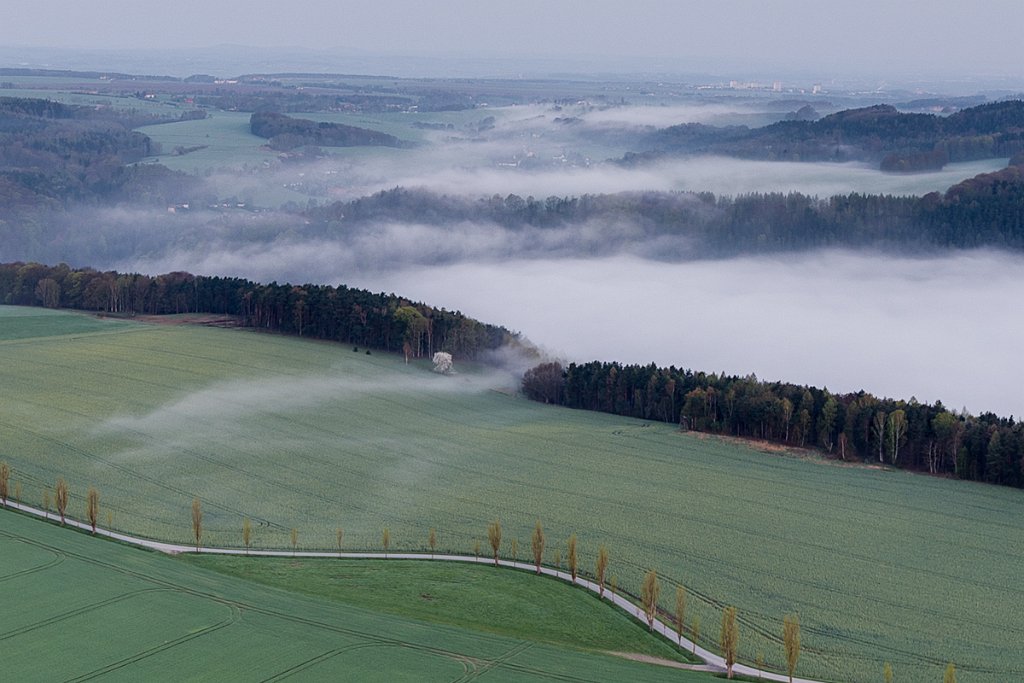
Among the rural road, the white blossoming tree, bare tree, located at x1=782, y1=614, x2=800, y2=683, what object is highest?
bare tree, located at x1=782, y1=614, x2=800, y2=683

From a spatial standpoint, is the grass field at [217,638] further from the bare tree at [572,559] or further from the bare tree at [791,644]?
the bare tree at [791,644]

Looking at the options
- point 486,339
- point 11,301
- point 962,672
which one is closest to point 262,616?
point 962,672

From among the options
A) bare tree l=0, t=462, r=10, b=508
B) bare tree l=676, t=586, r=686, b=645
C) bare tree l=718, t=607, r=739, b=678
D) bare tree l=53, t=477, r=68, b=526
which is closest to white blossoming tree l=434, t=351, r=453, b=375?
bare tree l=0, t=462, r=10, b=508

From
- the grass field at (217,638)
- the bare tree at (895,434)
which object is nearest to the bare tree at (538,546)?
the grass field at (217,638)

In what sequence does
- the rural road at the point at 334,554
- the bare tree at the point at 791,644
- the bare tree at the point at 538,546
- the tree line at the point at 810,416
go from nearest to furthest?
the bare tree at the point at 791,644 < the rural road at the point at 334,554 < the bare tree at the point at 538,546 < the tree line at the point at 810,416

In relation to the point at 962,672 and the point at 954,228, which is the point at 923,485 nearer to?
the point at 962,672

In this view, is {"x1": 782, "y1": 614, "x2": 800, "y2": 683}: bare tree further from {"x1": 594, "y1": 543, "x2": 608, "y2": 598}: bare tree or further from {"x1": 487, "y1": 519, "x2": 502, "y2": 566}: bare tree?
{"x1": 487, "y1": 519, "x2": 502, "y2": 566}: bare tree
